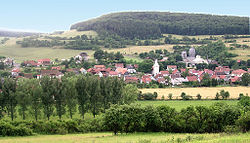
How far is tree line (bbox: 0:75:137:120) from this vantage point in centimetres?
3425

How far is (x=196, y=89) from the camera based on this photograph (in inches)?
2426

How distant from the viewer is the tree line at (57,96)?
1348 inches

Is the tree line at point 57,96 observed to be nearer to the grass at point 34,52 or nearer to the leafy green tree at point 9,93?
the leafy green tree at point 9,93

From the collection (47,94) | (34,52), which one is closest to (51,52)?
(34,52)

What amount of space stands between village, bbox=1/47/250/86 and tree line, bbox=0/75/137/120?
26861 millimetres

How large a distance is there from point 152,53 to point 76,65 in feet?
93.6

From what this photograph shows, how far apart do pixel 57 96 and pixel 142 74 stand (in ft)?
155

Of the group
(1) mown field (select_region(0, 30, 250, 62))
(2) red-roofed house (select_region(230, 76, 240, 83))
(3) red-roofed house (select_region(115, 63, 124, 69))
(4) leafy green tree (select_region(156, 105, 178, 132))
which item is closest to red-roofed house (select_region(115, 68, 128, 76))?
(3) red-roofed house (select_region(115, 63, 124, 69))

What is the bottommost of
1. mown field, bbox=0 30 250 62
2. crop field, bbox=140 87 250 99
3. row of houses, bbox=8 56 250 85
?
crop field, bbox=140 87 250 99

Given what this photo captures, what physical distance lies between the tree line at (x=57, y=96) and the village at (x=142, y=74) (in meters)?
26.9

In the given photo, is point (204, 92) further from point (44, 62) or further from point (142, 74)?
point (44, 62)

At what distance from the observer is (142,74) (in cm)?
8094

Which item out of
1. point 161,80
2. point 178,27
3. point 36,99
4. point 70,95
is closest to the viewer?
point 36,99

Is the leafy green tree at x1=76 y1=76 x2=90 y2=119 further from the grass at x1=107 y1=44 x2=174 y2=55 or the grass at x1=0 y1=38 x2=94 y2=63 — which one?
the grass at x1=107 y1=44 x2=174 y2=55
